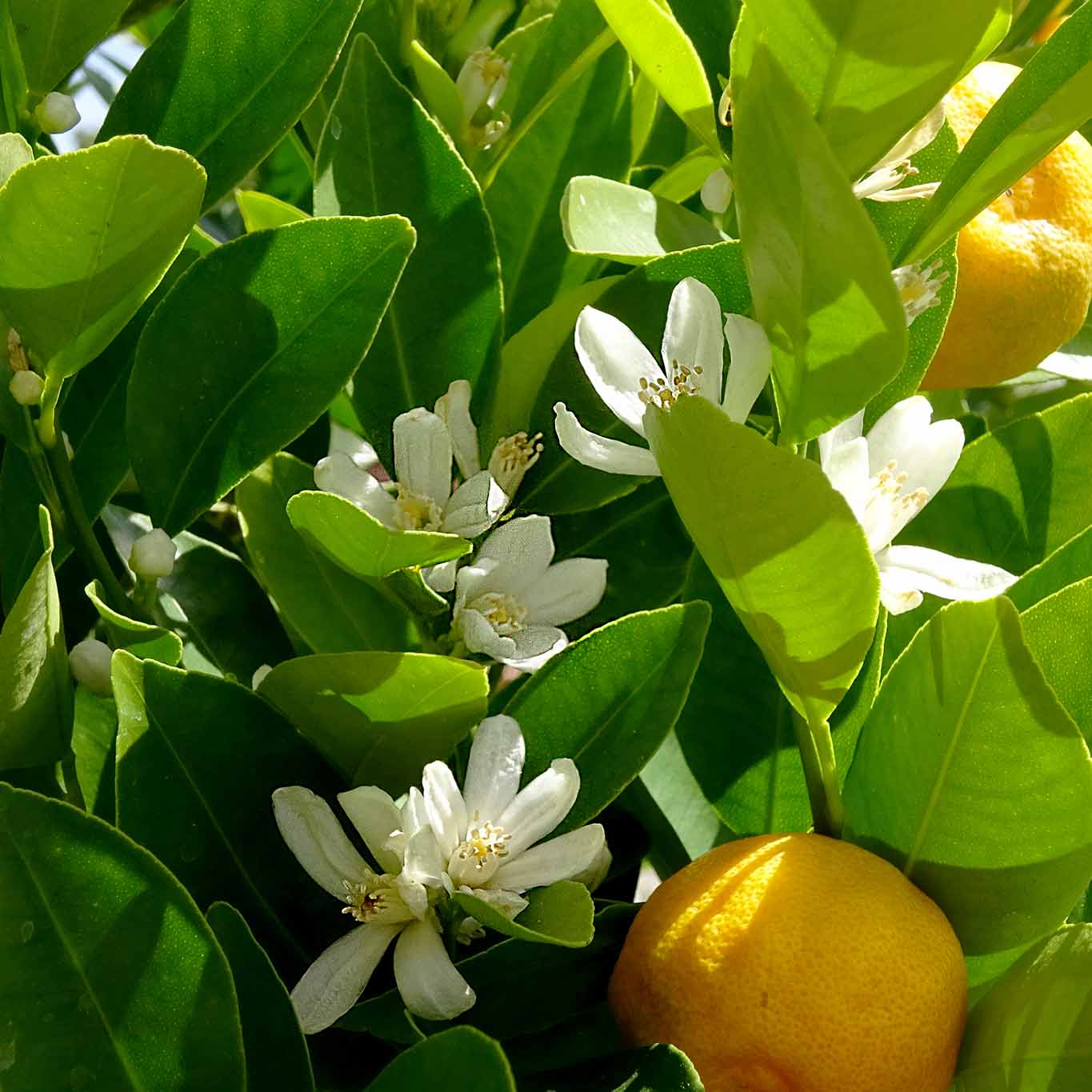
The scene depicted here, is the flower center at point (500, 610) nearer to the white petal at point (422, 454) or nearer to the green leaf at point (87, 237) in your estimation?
the white petal at point (422, 454)

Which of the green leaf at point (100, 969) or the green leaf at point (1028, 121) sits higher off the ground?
the green leaf at point (1028, 121)

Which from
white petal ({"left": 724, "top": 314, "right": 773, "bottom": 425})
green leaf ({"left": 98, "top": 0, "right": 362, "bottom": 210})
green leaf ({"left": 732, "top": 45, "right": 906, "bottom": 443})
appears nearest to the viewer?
green leaf ({"left": 732, "top": 45, "right": 906, "bottom": 443})

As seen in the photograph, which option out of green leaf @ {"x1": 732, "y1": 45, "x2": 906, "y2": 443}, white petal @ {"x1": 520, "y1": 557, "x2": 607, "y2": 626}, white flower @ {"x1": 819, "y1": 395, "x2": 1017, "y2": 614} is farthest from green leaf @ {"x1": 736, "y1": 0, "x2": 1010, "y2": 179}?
white petal @ {"x1": 520, "y1": 557, "x2": 607, "y2": 626}

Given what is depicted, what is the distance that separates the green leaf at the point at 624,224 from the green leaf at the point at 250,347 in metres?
0.08

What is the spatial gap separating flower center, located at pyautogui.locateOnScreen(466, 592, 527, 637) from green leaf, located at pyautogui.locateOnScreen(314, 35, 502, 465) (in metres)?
0.11

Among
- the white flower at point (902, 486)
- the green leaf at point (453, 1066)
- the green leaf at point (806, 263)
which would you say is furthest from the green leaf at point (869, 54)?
the green leaf at point (453, 1066)

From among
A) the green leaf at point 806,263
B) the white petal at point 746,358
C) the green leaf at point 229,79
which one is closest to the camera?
the green leaf at point 806,263

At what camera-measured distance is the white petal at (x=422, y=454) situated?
63 cm

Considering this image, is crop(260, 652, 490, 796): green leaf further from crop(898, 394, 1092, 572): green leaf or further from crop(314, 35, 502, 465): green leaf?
crop(898, 394, 1092, 572): green leaf

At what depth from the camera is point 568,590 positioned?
0.66 m

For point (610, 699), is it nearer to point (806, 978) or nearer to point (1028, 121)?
point (806, 978)

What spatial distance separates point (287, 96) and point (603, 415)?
0.21m

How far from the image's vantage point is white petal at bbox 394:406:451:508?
25.0 inches

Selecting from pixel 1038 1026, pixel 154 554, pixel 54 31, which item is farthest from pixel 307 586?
pixel 1038 1026
